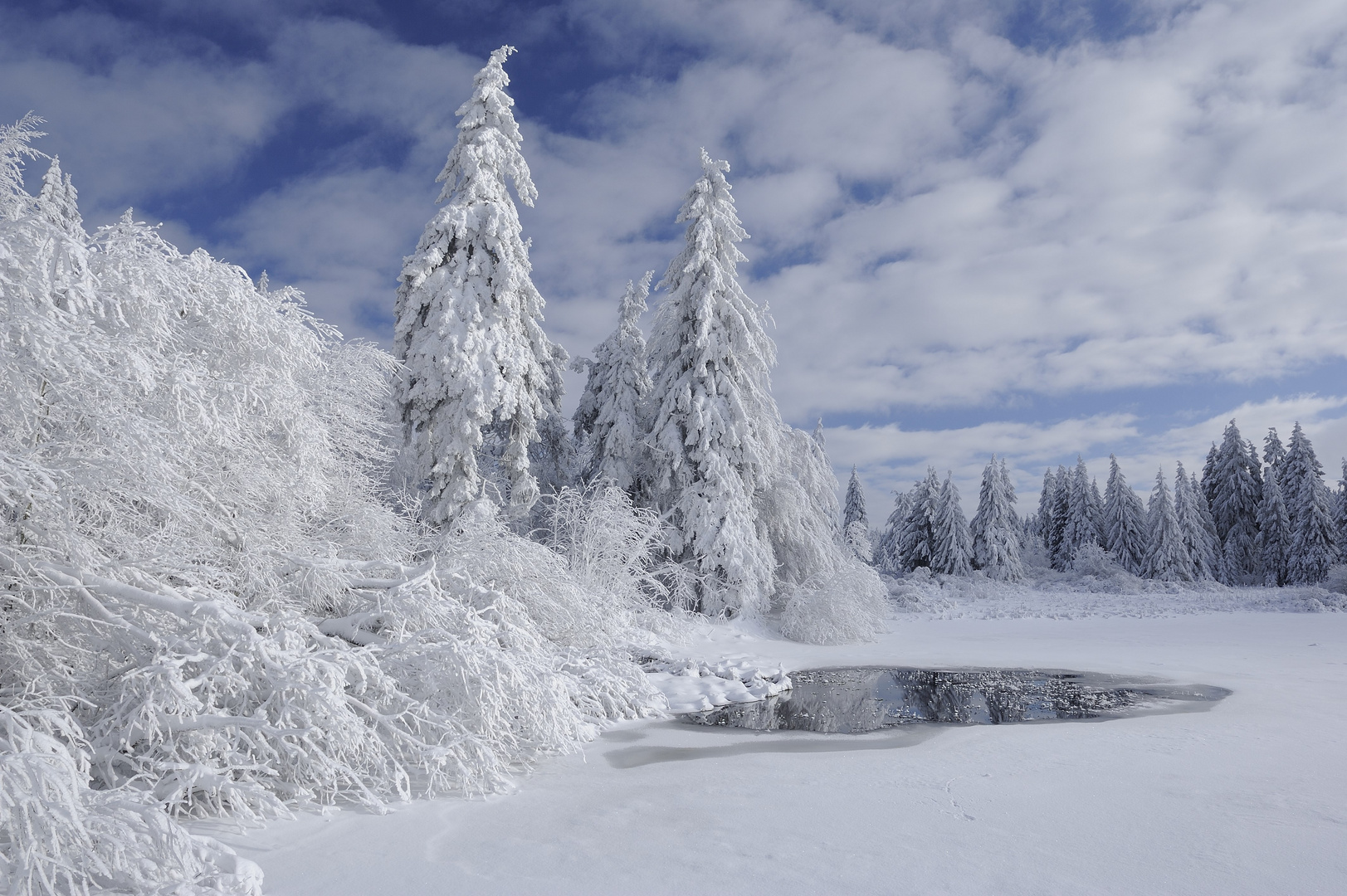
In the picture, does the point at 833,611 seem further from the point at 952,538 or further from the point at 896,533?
the point at 896,533

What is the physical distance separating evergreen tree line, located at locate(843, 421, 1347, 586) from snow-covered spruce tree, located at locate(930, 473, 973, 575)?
58 mm

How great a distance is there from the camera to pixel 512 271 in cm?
1708

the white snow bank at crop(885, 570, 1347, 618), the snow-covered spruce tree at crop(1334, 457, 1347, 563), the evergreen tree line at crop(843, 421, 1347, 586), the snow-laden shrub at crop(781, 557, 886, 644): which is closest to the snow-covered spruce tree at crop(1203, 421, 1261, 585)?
the evergreen tree line at crop(843, 421, 1347, 586)

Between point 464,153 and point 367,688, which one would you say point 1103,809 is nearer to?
point 367,688

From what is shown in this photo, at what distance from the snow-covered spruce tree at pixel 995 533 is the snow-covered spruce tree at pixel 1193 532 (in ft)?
31.8

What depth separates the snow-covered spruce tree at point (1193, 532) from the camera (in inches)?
1750

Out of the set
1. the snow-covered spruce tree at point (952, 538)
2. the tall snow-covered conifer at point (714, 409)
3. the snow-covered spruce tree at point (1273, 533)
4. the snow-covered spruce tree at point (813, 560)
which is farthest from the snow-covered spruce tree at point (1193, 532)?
the tall snow-covered conifer at point (714, 409)

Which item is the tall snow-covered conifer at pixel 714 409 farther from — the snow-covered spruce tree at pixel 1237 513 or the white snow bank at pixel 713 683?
the snow-covered spruce tree at pixel 1237 513

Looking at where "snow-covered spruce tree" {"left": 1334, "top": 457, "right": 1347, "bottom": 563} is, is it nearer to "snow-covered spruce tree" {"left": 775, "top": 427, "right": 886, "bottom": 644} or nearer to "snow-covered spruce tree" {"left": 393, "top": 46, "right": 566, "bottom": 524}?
"snow-covered spruce tree" {"left": 775, "top": 427, "right": 886, "bottom": 644}

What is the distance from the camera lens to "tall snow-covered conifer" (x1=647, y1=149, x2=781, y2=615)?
1931 cm

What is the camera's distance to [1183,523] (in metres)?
45.0

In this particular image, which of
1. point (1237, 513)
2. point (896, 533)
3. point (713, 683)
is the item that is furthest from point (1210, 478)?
point (713, 683)

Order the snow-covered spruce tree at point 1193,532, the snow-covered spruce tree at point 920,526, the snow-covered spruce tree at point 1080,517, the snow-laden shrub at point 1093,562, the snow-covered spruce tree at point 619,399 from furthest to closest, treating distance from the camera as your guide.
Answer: the snow-covered spruce tree at point 1080,517, the snow-covered spruce tree at point 920,526, the snow-covered spruce tree at point 1193,532, the snow-laden shrub at point 1093,562, the snow-covered spruce tree at point 619,399

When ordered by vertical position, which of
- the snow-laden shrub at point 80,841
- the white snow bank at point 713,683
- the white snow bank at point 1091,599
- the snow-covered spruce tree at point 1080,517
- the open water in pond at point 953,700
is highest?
the snow-covered spruce tree at point 1080,517
